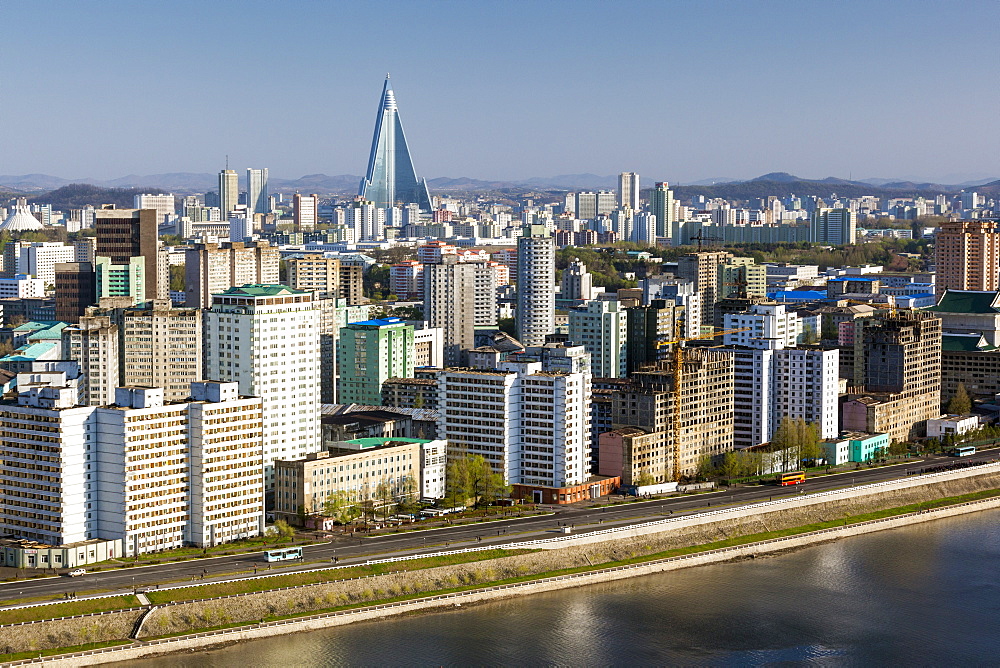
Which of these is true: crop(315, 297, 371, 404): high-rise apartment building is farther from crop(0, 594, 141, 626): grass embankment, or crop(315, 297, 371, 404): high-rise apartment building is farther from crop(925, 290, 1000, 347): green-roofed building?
crop(925, 290, 1000, 347): green-roofed building

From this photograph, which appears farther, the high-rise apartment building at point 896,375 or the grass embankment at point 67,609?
the high-rise apartment building at point 896,375

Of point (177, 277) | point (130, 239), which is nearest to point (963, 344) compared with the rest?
point (130, 239)

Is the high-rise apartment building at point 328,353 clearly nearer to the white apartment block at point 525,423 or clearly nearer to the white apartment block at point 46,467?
the white apartment block at point 525,423

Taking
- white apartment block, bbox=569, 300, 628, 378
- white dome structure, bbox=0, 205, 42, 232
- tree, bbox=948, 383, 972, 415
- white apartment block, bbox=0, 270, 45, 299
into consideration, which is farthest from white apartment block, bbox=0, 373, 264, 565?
white dome structure, bbox=0, 205, 42, 232

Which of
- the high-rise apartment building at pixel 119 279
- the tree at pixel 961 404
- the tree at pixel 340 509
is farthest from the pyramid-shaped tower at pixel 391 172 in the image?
the tree at pixel 340 509

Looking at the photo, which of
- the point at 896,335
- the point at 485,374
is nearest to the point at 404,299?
the point at 896,335

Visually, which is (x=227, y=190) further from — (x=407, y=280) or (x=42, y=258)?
(x=407, y=280)

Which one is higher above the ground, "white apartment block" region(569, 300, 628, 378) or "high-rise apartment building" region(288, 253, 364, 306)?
"high-rise apartment building" region(288, 253, 364, 306)
